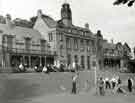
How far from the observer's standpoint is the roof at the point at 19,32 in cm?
4425

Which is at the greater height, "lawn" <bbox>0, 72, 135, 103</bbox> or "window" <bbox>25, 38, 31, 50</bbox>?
"window" <bbox>25, 38, 31, 50</bbox>

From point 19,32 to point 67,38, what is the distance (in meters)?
11.2

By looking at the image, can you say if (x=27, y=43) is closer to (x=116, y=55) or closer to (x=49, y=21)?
(x=49, y=21)

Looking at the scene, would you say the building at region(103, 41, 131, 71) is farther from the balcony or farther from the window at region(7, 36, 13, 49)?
the window at region(7, 36, 13, 49)

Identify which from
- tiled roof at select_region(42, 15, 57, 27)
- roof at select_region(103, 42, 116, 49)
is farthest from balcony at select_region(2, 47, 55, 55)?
roof at select_region(103, 42, 116, 49)

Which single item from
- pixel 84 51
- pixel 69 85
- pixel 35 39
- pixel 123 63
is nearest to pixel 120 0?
pixel 69 85

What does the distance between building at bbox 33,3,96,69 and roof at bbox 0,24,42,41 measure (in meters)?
2.42

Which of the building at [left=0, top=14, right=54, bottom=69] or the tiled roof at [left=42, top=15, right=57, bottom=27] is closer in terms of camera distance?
the building at [left=0, top=14, right=54, bottom=69]

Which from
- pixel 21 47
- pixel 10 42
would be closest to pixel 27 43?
pixel 21 47

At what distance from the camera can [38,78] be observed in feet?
84.5

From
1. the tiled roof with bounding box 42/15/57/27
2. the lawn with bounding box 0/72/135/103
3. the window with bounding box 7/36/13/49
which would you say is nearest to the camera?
the lawn with bounding box 0/72/135/103

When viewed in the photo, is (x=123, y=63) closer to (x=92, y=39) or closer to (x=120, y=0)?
(x=92, y=39)

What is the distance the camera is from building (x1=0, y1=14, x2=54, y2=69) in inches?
1606

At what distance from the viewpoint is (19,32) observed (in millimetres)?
46500
